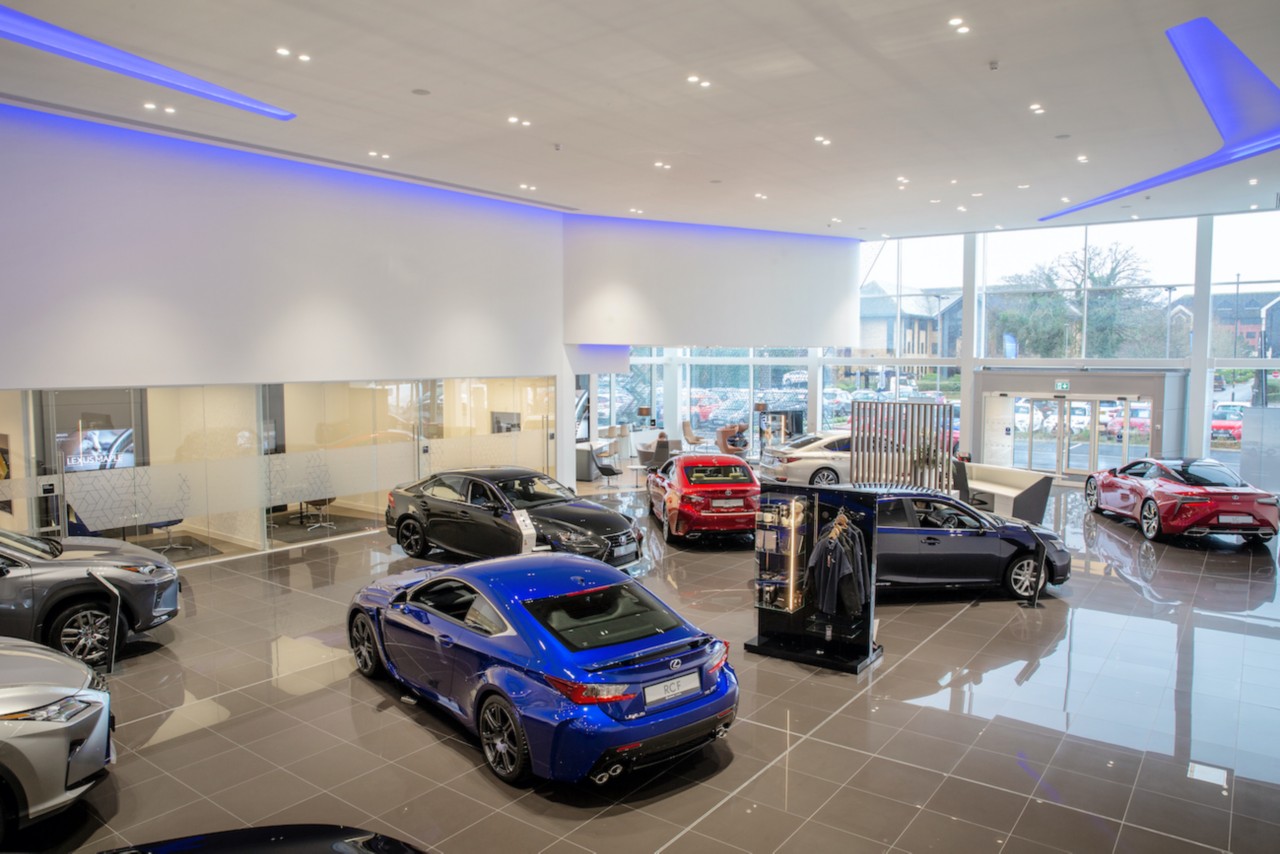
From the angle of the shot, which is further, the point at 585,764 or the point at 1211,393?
the point at 1211,393

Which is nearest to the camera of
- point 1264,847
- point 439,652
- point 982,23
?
point 1264,847

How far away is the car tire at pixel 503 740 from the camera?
5484mm

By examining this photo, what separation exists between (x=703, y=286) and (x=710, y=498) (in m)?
7.75

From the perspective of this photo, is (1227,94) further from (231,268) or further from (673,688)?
(231,268)

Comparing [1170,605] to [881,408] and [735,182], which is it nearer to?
[881,408]

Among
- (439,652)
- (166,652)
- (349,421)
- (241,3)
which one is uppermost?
(241,3)

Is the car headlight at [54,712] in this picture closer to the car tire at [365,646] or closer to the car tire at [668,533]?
the car tire at [365,646]

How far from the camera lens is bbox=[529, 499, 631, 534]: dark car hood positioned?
1107 centimetres

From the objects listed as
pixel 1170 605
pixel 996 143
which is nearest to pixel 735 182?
pixel 996 143

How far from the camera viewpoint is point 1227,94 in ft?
32.3

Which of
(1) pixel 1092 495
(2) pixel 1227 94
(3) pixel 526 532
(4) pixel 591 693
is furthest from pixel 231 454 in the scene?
(1) pixel 1092 495

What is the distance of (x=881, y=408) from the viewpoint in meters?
15.9

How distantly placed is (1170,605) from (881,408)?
21.6 ft

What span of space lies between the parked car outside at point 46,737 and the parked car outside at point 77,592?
7.59 feet
